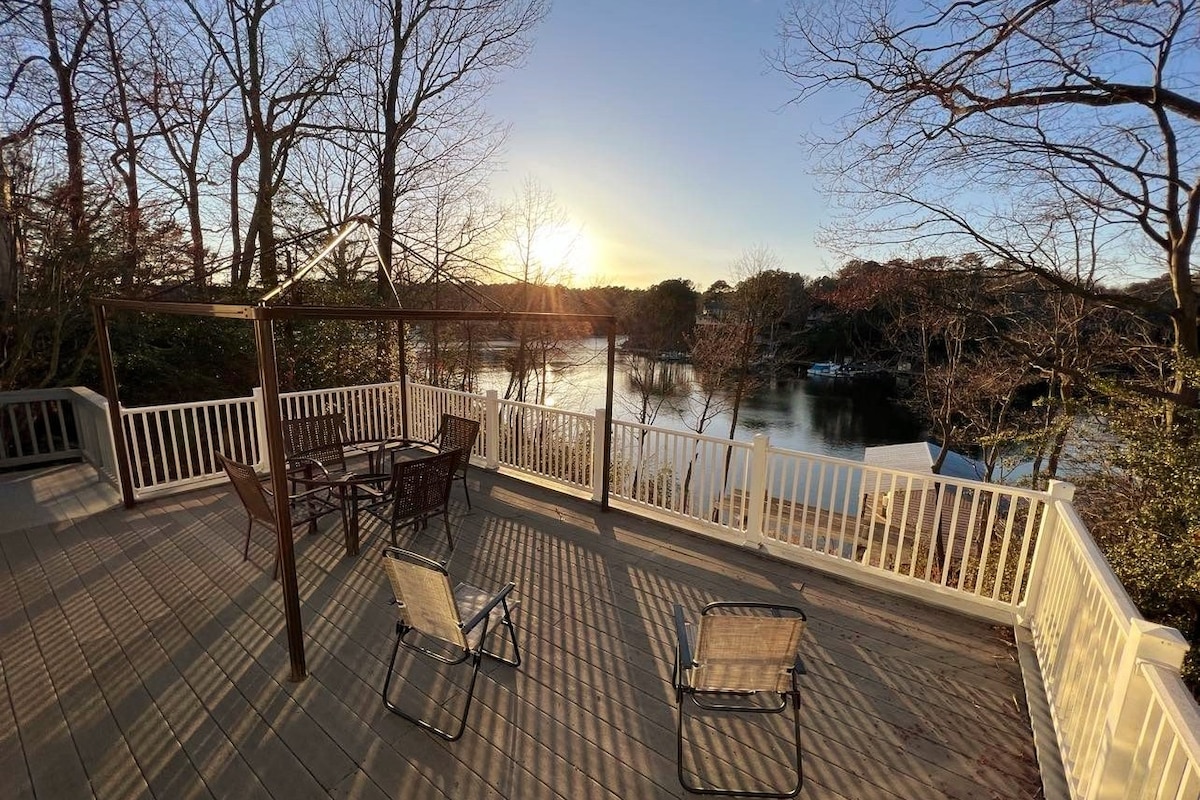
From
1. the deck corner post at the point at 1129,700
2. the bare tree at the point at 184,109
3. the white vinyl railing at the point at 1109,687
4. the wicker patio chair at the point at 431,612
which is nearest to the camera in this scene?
the white vinyl railing at the point at 1109,687

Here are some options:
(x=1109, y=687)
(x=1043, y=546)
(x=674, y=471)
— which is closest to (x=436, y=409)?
(x=674, y=471)

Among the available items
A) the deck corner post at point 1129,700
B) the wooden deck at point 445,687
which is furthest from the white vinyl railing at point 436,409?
the deck corner post at point 1129,700

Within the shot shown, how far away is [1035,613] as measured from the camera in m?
2.87

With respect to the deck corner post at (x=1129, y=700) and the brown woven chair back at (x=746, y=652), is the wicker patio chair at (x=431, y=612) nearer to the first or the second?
→ the brown woven chair back at (x=746, y=652)

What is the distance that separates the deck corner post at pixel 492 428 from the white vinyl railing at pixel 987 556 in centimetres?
2

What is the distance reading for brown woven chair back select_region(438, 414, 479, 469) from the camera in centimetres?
475

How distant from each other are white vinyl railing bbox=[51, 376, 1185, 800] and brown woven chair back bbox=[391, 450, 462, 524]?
4.73 feet

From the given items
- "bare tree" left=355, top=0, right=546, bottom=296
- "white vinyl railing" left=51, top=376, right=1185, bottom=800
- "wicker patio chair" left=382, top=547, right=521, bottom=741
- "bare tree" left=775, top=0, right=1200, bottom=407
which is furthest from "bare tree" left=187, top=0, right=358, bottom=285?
"wicker patio chair" left=382, top=547, right=521, bottom=741

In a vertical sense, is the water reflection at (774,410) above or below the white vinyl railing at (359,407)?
below

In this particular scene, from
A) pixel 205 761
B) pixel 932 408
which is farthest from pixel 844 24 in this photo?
pixel 932 408

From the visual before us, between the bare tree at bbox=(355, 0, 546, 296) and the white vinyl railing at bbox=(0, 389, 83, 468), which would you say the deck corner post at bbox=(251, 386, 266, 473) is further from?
the bare tree at bbox=(355, 0, 546, 296)

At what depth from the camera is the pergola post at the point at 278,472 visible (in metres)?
2.21

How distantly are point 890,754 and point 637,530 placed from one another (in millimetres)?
2416

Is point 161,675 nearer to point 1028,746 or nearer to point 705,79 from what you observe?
point 1028,746
